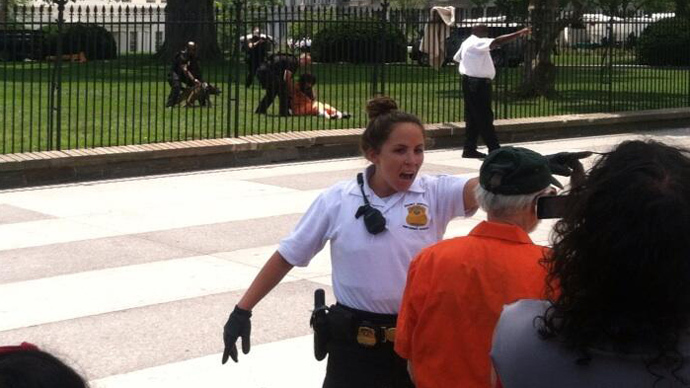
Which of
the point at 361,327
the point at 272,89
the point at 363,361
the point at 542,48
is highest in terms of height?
the point at 542,48

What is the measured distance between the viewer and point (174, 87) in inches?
714

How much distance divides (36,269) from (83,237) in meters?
1.20

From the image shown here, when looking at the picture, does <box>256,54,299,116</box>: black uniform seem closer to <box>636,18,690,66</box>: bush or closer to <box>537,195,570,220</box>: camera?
<box>636,18,690,66</box>: bush

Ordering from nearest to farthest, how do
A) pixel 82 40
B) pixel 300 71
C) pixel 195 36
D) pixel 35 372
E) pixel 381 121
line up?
pixel 35 372 → pixel 381 121 → pixel 82 40 → pixel 300 71 → pixel 195 36

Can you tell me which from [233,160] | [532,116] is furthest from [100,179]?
[532,116]

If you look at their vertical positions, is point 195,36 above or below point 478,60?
Result: above

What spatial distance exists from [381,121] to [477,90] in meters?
10.6

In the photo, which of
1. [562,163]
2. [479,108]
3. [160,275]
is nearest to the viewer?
[562,163]

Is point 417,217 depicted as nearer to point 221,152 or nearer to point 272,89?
point 221,152

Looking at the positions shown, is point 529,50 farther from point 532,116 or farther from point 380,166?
point 380,166

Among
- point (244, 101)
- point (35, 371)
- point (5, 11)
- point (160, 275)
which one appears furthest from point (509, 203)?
point (5, 11)

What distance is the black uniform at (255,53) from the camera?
16.9 metres

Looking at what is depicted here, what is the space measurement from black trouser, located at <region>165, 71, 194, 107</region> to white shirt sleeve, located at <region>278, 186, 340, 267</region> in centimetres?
1352

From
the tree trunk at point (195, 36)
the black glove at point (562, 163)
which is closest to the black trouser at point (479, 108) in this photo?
the tree trunk at point (195, 36)
